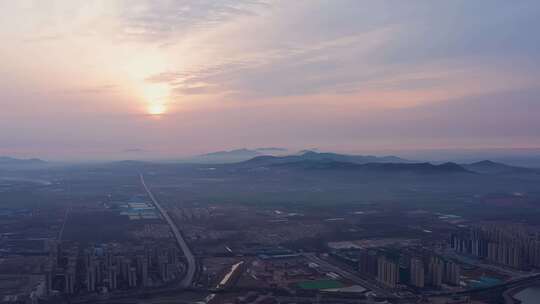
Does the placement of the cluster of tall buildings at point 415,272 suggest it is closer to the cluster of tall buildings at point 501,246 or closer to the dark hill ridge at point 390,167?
the cluster of tall buildings at point 501,246

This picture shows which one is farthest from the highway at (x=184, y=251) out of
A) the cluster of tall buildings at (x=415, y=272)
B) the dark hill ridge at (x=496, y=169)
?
the dark hill ridge at (x=496, y=169)

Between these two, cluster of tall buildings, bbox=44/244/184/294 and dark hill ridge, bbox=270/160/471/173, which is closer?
cluster of tall buildings, bbox=44/244/184/294

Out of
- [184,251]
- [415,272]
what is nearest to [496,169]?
[184,251]

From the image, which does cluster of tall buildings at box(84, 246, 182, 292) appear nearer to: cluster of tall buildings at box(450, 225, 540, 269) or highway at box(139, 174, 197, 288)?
highway at box(139, 174, 197, 288)

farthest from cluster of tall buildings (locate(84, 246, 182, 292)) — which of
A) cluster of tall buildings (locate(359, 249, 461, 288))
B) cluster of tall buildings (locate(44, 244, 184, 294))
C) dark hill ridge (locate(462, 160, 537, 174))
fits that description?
dark hill ridge (locate(462, 160, 537, 174))

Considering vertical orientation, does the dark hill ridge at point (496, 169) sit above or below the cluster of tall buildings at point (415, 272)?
above

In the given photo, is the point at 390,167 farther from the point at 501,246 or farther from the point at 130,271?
the point at 130,271

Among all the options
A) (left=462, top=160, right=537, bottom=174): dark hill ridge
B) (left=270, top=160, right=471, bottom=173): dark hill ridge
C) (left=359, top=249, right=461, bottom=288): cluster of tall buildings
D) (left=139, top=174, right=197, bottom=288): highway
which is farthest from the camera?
(left=462, top=160, right=537, bottom=174): dark hill ridge
